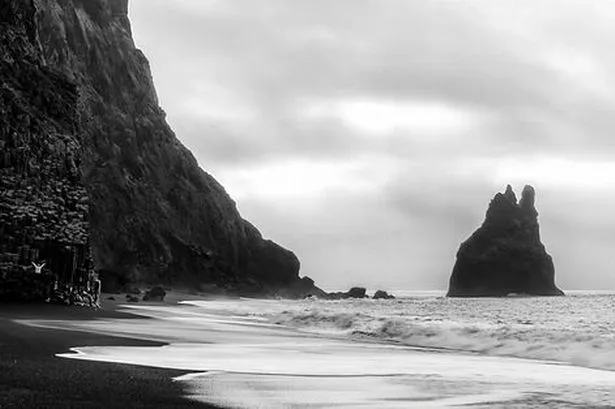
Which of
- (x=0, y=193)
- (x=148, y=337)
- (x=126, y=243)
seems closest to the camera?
(x=148, y=337)

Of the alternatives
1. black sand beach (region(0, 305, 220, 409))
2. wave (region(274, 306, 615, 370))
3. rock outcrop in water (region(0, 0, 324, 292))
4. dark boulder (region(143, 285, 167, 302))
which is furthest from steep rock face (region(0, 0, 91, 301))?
dark boulder (region(143, 285, 167, 302))

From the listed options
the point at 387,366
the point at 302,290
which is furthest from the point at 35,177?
the point at 302,290

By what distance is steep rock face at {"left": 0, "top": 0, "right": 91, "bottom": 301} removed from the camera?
32.7 metres

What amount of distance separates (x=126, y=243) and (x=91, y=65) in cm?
2638

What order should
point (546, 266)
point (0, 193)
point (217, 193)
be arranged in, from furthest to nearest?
point (546, 266) → point (217, 193) → point (0, 193)

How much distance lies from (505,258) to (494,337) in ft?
438

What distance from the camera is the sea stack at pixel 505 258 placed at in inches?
5989

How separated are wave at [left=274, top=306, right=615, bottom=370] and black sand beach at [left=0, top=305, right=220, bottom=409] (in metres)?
Answer: 12.8

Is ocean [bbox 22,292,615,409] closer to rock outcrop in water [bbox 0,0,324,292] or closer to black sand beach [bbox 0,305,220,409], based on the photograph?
black sand beach [bbox 0,305,220,409]

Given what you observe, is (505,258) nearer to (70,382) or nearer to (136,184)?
(136,184)

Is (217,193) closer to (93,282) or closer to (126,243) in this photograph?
(126,243)

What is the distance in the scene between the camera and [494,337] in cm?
2589

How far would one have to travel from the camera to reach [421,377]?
14570mm

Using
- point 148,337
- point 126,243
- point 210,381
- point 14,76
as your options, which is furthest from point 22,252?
point 126,243
